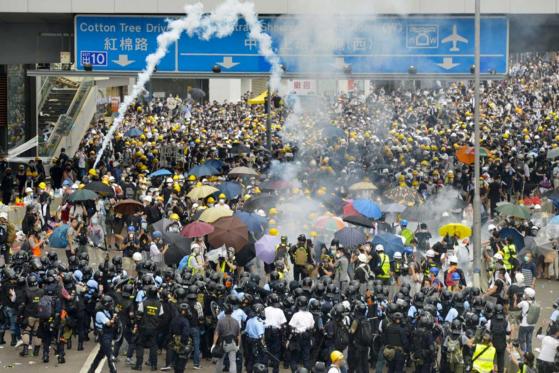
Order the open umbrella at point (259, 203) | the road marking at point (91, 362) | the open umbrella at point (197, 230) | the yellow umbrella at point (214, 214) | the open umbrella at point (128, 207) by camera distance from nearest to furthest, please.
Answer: the road marking at point (91, 362) < the open umbrella at point (197, 230) < the yellow umbrella at point (214, 214) < the open umbrella at point (128, 207) < the open umbrella at point (259, 203)

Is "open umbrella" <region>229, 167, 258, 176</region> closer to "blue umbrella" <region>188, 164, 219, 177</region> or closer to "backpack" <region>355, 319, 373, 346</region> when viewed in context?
"blue umbrella" <region>188, 164, 219, 177</region>

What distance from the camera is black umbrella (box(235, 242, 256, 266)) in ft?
72.2

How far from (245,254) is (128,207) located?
4115 mm

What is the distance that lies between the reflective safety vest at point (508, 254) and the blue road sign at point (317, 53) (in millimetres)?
7611

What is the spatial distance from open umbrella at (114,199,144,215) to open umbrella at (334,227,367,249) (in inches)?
198

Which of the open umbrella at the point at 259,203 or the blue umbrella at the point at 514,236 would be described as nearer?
the blue umbrella at the point at 514,236

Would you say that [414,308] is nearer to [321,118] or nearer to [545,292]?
[545,292]

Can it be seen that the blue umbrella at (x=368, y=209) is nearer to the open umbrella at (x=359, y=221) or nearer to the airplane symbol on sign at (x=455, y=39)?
the open umbrella at (x=359, y=221)

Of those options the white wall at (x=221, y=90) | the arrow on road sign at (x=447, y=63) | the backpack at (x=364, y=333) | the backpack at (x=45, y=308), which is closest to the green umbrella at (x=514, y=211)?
the arrow on road sign at (x=447, y=63)

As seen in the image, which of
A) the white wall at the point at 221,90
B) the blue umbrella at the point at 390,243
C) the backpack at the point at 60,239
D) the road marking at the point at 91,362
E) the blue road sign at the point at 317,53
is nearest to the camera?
the road marking at the point at 91,362

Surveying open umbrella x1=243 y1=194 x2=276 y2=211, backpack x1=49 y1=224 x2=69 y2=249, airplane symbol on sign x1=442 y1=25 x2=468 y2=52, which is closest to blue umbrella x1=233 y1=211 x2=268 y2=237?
open umbrella x1=243 y1=194 x2=276 y2=211

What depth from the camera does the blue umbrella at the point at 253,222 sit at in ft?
77.4

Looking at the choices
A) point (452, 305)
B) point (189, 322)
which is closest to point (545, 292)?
point (452, 305)

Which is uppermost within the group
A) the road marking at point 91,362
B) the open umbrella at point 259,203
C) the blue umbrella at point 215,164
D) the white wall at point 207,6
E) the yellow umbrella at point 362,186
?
the white wall at point 207,6
